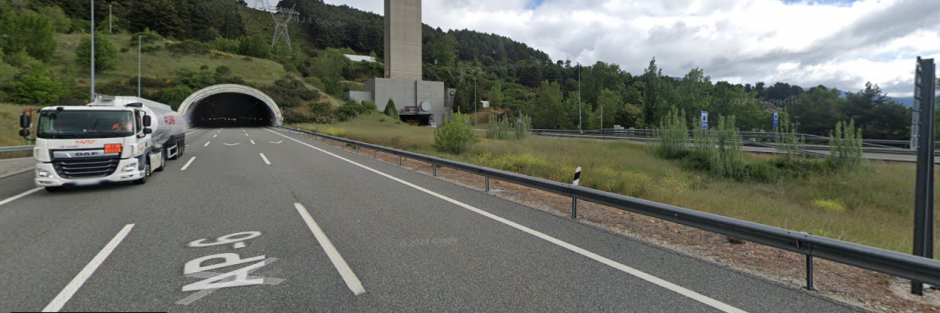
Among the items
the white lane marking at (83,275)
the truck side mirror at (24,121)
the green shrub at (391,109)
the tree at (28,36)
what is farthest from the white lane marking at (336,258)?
the tree at (28,36)

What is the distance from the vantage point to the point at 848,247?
358 cm

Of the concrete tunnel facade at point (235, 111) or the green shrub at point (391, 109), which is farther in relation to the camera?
the green shrub at point (391, 109)

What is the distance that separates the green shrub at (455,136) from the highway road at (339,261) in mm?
9871

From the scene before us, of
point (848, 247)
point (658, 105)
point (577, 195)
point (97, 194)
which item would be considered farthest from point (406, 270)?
point (658, 105)

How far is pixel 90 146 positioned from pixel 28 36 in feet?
221

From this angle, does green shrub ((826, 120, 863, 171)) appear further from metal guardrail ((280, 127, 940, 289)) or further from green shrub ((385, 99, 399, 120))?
green shrub ((385, 99, 399, 120))

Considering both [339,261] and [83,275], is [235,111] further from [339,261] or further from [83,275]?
[339,261]

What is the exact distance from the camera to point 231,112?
7612 centimetres

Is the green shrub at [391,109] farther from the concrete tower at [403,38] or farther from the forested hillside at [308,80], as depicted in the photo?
the forested hillside at [308,80]

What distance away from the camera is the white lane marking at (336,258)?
12.4 feet

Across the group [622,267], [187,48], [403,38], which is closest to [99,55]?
[187,48]

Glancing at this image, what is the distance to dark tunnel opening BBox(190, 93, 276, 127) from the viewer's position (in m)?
66.6

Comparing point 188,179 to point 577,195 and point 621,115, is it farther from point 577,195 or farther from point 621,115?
point 621,115

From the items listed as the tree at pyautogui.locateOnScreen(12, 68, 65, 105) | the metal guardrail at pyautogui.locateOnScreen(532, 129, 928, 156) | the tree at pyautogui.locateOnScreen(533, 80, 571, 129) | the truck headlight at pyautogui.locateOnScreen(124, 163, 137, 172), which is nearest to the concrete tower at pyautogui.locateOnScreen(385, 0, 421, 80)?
the tree at pyautogui.locateOnScreen(533, 80, 571, 129)
